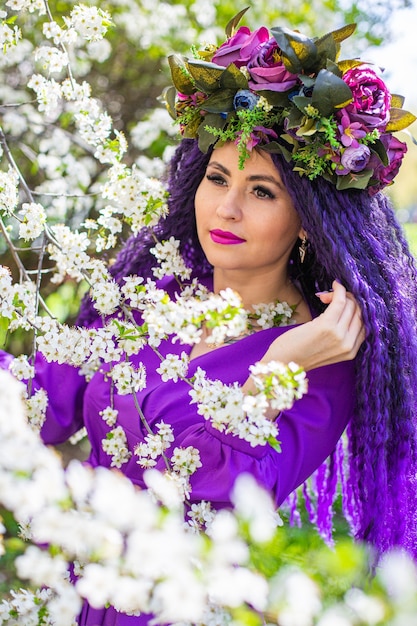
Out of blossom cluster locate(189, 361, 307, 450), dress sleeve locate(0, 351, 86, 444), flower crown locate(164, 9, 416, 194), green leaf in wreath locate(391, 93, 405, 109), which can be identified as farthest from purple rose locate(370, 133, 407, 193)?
dress sleeve locate(0, 351, 86, 444)

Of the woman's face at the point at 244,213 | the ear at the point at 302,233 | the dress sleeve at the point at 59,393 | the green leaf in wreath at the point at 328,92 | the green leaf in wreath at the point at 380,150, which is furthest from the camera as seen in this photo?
the dress sleeve at the point at 59,393

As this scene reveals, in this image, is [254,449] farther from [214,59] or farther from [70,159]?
[70,159]

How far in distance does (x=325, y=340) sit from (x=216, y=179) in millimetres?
572

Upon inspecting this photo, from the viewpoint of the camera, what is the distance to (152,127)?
3652 mm

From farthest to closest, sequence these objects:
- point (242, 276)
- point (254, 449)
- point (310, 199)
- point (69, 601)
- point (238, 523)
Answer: point (242, 276)
point (310, 199)
point (254, 449)
point (69, 601)
point (238, 523)

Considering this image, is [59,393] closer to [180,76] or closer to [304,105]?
[180,76]

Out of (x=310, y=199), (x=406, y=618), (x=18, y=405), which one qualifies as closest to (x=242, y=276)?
(x=310, y=199)

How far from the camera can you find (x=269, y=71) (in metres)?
1.82

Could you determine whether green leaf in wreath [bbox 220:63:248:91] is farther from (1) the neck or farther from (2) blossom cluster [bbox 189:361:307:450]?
(2) blossom cluster [bbox 189:361:307:450]

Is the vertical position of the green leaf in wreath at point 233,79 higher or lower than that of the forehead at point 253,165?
higher

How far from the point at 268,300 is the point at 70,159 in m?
1.66

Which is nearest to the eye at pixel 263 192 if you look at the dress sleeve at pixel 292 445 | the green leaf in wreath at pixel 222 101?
the green leaf in wreath at pixel 222 101

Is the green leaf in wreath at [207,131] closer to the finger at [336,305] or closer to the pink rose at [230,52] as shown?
the pink rose at [230,52]

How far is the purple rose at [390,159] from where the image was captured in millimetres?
1865
